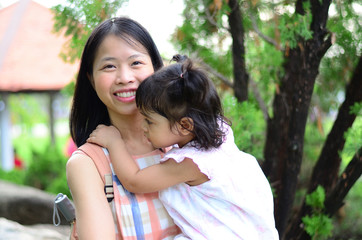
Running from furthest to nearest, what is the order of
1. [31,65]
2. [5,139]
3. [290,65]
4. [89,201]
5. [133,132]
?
[5,139], [31,65], [290,65], [133,132], [89,201]

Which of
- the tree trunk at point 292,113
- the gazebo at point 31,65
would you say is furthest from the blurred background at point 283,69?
the gazebo at point 31,65

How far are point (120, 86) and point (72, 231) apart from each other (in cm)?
60

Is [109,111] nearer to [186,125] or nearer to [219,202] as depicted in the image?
[186,125]

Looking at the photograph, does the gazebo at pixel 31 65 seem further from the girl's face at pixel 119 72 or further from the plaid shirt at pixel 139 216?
the plaid shirt at pixel 139 216

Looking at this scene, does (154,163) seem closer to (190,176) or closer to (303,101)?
(190,176)

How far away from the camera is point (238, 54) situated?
9.50 feet

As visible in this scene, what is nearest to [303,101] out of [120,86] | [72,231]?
[120,86]

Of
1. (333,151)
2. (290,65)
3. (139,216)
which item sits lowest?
(333,151)

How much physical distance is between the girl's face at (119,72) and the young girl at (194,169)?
0.07 m

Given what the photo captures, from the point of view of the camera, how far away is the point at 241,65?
9.48 ft

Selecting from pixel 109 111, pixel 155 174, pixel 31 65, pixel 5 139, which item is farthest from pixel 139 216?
pixel 5 139

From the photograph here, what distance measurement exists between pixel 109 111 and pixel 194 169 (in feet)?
1.66

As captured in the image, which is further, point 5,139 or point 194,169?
point 5,139

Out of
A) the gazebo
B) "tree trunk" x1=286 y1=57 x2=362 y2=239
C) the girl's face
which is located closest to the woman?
the girl's face
